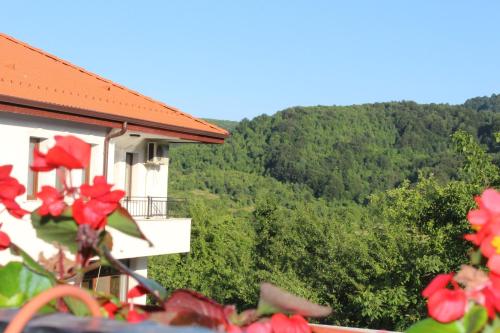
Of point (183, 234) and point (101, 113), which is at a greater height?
point (101, 113)

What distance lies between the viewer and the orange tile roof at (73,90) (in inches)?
449

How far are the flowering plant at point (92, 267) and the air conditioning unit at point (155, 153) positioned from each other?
1410cm

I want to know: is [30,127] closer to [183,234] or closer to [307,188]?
[183,234]

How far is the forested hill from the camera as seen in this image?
71500 millimetres

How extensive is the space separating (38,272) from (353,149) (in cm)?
7797

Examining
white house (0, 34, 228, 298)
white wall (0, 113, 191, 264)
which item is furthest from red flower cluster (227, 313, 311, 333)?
white house (0, 34, 228, 298)

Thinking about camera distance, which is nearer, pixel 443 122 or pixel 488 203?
pixel 488 203

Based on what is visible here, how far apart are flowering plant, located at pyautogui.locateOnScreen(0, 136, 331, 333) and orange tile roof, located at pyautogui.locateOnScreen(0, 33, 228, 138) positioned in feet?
30.9

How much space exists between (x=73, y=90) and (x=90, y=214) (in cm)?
1168

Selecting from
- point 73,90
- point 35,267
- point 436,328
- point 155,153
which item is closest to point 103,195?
point 35,267

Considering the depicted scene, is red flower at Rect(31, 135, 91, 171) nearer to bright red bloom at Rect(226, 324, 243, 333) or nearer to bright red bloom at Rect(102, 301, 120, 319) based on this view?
bright red bloom at Rect(102, 301, 120, 319)

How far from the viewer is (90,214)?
1.28 metres

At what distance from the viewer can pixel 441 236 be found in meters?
20.5

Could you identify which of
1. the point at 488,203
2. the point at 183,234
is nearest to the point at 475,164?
the point at 183,234
